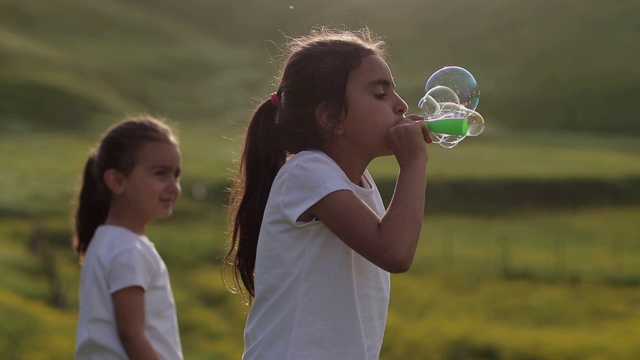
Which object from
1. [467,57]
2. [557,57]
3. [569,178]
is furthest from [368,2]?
[569,178]

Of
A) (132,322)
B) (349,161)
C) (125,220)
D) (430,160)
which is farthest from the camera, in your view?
(430,160)

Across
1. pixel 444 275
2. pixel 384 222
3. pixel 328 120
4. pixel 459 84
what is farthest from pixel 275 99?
pixel 444 275

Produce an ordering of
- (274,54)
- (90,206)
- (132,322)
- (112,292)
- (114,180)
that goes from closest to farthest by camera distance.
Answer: (132,322), (112,292), (114,180), (90,206), (274,54)

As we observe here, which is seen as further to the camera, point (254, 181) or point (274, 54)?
point (274, 54)

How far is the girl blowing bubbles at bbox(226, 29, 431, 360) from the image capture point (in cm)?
341

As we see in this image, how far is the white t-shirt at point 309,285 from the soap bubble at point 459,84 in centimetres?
99

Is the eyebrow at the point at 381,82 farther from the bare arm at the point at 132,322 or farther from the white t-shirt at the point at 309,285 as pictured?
the bare arm at the point at 132,322

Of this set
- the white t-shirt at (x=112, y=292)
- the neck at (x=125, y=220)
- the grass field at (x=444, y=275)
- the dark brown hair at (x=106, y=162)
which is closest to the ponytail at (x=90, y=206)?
the dark brown hair at (x=106, y=162)

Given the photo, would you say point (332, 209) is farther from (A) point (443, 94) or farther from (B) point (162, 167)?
(B) point (162, 167)

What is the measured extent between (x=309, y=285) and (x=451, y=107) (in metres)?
1.16

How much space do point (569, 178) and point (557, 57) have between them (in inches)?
1346

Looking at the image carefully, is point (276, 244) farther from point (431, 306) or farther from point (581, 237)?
point (581, 237)

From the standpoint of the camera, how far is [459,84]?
442 centimetres

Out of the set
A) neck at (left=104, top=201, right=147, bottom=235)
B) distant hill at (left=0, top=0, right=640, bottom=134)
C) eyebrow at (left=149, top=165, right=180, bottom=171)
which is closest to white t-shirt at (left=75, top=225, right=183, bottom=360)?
neck at (left=104, top=201, right=147, bottom=235)
